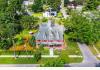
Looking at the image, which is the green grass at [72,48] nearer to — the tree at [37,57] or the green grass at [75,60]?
the green grass at [75,60]

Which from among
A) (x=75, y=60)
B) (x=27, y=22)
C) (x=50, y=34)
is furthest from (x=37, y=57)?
(x=27, y=22)

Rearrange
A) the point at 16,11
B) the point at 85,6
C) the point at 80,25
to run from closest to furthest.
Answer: the point at 80,25 → the point at 16,11 → the point at 85,6

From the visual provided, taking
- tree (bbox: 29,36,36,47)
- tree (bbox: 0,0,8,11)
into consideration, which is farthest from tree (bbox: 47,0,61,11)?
tree (bbox: 29,36,36,47)

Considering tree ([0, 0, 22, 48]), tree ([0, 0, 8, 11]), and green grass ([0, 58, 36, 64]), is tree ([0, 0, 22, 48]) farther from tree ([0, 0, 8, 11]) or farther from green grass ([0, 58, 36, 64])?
green grass ([0, 58, 36, 64])

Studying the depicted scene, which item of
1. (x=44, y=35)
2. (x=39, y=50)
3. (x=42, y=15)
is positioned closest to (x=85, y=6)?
(x=42, y=15)

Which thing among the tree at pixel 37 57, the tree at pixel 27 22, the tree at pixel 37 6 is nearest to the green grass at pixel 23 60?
the tree at pixel 37 57

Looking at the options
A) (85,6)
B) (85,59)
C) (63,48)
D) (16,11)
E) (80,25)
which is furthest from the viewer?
(85,6)

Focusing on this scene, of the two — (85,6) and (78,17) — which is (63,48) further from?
(85,6)

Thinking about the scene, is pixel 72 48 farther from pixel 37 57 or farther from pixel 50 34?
pixel 37 57
